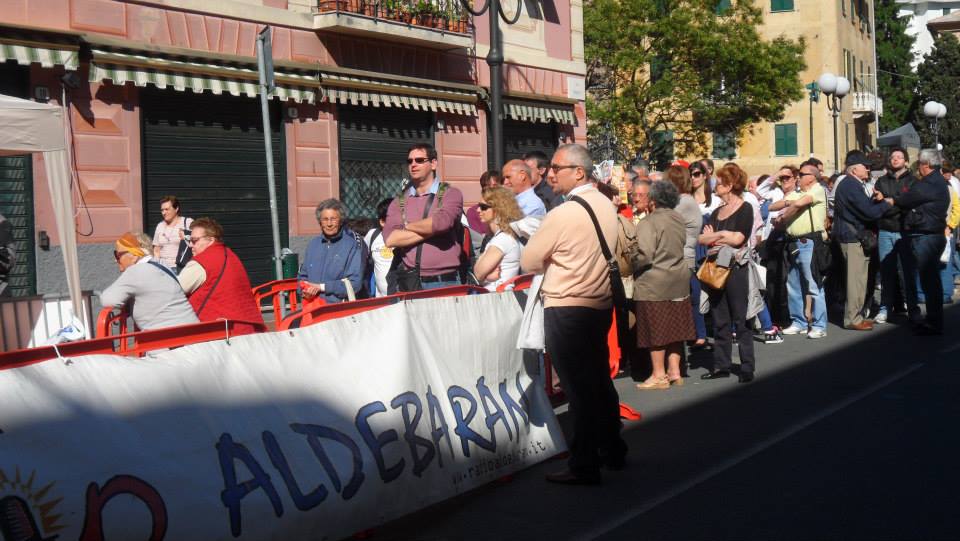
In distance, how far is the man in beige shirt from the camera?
21.7 feet

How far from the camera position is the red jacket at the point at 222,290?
8.16 metres

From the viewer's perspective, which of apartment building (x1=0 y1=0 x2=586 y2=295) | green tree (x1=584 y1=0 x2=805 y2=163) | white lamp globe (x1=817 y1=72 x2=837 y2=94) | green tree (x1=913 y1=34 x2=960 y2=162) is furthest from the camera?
green tree (x1=913 y1=34 x2=960 y2=162)

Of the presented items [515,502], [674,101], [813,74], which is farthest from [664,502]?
[813,74]

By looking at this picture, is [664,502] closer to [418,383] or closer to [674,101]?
[418,383]

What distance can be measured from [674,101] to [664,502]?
35313 mm

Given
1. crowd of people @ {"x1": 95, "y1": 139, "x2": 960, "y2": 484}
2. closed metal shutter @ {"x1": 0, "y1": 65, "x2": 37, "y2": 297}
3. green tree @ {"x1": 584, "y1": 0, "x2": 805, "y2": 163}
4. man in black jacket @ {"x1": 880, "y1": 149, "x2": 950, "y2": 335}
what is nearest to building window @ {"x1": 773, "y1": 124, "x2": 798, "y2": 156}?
green tree @ {"x1": 584, "y1": 0, "x2": 805, "y2": 163}

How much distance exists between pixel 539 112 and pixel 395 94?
179 inches

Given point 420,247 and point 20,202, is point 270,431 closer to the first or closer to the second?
point 420,247

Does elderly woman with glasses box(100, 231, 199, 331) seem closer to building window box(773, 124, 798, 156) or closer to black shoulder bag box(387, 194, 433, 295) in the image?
black shoulder bag box(387, 194, 433, 295)

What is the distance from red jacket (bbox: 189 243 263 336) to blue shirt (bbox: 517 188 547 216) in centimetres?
244

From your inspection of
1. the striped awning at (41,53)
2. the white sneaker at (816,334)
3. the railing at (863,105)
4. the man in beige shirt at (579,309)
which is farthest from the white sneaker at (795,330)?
the railing at (863,105)

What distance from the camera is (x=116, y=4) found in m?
15.1

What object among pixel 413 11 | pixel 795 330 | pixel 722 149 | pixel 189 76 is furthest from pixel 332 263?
pixel 722 149

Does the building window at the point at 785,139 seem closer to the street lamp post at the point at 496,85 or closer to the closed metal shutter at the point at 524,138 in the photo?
the closed metal shutter at the point at 524,138
